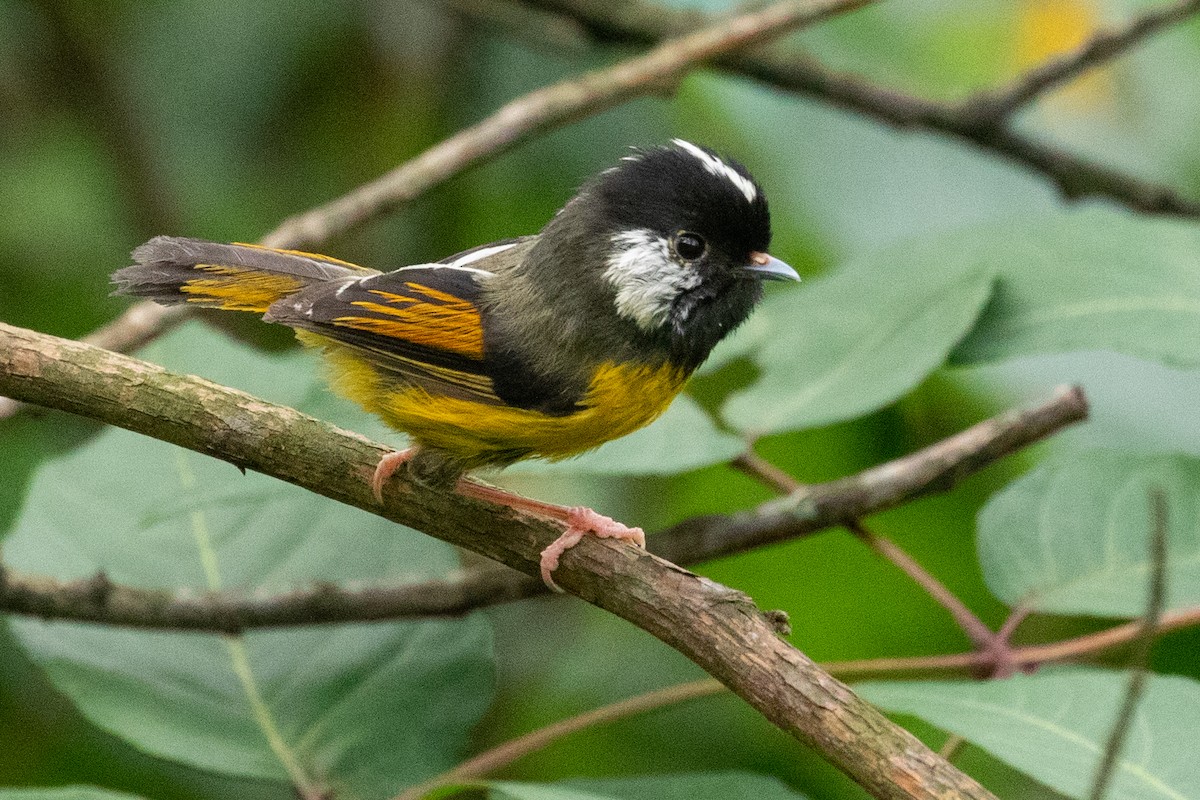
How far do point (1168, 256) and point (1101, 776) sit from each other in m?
1.66

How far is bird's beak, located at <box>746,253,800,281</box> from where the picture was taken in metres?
2.49

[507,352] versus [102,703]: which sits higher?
[507,352]

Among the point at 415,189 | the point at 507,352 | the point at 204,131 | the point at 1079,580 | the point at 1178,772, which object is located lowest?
the point at 1178,772

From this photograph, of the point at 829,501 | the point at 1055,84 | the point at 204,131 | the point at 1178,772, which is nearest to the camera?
the point at 1178,772

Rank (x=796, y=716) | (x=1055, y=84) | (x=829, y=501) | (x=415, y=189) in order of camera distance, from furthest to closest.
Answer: (x=1055, y=84) → (x=415, y=189) → (x=829, y=501) → (x=796, y=716)

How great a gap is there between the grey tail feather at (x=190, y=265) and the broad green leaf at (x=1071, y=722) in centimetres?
133

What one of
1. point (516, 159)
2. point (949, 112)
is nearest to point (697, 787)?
point (949, 112)

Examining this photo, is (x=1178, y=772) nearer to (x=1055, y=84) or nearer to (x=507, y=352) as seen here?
(x=507, y=352)

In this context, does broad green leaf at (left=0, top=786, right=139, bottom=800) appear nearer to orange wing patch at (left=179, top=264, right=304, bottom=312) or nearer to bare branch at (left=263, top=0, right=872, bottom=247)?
orange wing patch at (left=179, top=264, right=304, bottom=312)

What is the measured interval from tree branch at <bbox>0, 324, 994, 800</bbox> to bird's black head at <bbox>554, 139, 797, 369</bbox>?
0.62 metres

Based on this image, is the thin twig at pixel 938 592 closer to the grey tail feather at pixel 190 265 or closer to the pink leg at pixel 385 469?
the pink leg at pixel 385 469

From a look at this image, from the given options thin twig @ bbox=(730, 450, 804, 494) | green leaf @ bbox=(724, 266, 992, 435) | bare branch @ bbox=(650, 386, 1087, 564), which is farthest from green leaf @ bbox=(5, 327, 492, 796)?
green leaf @ bbox=(724, 266, 992, 435)

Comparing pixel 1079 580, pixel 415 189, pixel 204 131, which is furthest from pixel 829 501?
pixel 204 131

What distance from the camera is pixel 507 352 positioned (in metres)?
2.49
